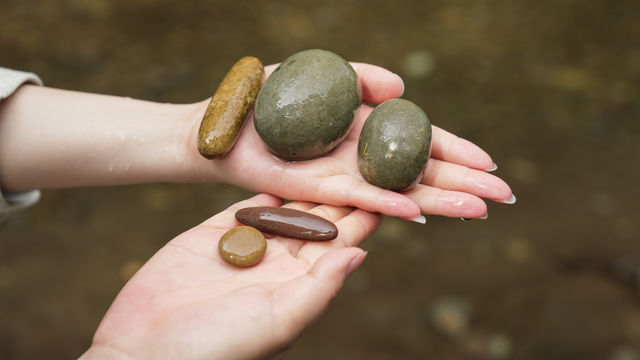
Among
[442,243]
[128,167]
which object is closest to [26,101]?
[128,167]

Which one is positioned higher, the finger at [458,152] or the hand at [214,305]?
the finger at [458,152]

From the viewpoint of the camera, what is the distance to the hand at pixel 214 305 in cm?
165

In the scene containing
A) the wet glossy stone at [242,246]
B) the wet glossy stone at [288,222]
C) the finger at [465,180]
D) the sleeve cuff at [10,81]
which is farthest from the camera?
the sleeve cuff at [10,81]

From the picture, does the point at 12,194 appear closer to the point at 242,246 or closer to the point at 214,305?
the point at 242,246

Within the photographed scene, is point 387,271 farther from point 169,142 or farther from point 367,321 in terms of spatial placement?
point 169,142

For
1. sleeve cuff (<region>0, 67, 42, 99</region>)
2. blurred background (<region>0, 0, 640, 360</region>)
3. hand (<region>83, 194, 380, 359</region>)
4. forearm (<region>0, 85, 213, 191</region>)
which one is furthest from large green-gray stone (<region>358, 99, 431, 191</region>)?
sleeve cuff (<region>0, 67, 42, 99</region>)

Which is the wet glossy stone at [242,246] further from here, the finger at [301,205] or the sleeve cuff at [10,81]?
the sleeve cuff at [10,81]

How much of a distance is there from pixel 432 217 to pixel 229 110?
2.00 m

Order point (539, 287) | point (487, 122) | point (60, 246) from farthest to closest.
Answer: point (487, 122) < point (60, 246) < point (539, 287)

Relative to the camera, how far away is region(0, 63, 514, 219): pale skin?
2338 mm

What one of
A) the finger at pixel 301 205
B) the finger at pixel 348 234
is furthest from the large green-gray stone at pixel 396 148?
the finger at pixel 301 205

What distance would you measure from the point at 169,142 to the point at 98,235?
5.02 feet

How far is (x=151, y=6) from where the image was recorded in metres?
5.92

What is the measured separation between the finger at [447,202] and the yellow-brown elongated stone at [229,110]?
0.85 metres
